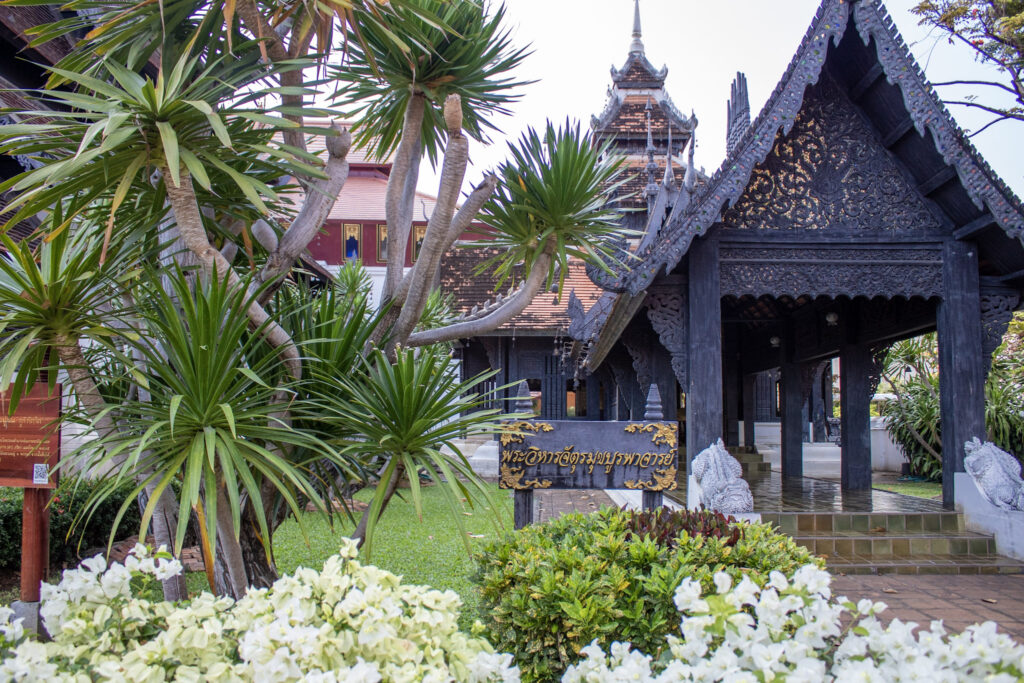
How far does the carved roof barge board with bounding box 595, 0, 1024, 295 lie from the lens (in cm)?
596

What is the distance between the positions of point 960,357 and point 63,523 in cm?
792

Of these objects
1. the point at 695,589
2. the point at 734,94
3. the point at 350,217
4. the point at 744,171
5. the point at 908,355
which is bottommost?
the point at 695,589

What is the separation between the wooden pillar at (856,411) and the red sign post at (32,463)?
757cm

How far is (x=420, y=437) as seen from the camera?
9.72ft

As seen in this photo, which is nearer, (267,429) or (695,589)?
(695,589)

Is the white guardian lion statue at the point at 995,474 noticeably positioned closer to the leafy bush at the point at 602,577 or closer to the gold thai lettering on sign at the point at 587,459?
the gold thai lettering on sign at the point at 587,459

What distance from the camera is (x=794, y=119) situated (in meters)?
6.11

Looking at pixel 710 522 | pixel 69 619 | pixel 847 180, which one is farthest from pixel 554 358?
pixel 69 619

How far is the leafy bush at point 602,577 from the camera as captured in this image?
2762 millimetres

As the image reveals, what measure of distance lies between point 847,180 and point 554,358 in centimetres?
1018

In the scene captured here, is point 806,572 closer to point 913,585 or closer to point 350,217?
point 913,585

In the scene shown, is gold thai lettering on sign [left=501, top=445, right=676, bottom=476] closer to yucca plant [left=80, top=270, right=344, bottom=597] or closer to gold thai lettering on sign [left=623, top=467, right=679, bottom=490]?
gold thai lettering on sign [left=623, top=467, right=679, bottom=490]

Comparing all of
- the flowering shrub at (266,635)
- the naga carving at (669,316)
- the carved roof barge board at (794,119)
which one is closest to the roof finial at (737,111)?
the carved roof barge board at (794,119)

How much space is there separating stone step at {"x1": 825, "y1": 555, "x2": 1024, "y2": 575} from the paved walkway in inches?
2.6
